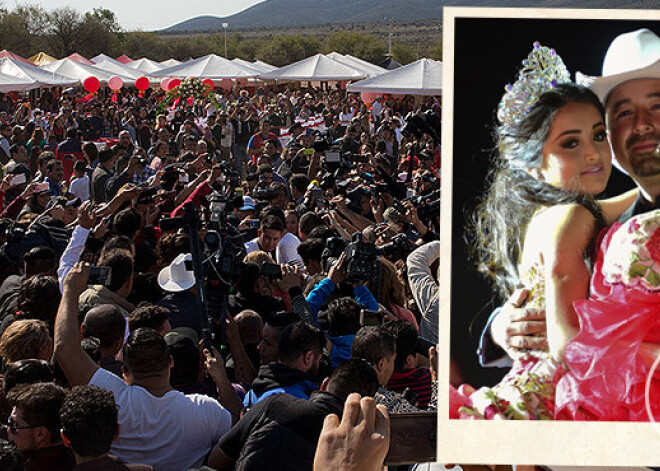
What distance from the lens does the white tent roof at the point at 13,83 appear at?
60.0 ft

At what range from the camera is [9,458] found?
276 cm

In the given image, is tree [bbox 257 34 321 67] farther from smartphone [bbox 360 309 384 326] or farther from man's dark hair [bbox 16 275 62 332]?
smartphone [bbox 360 309 384 326]

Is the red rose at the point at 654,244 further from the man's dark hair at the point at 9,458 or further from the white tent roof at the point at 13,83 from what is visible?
the white tent roof at the point at 13,83

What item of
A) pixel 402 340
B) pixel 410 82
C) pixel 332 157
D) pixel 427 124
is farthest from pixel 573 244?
pixel 410 82

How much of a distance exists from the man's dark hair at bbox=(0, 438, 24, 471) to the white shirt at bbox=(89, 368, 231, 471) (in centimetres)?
58

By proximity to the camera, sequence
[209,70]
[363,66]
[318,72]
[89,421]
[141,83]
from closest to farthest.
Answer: [89,421] → [318,72] → [209,70] → [363,66] → [141,83]

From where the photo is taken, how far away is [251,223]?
23.6 feet

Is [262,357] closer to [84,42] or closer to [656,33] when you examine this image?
[656,33]

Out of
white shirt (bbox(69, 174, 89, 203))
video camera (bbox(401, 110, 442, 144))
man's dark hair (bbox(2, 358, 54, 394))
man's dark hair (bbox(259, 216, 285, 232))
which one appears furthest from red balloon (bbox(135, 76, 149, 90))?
man's dark hair (bbox(2, 358, 54, 394))

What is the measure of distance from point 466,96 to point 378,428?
2.57 ft

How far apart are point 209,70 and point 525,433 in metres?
24.2

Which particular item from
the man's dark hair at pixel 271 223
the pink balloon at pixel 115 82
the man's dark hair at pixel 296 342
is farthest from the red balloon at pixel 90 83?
the man's dark hair at pixel 296 342

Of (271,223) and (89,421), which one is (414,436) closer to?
(89,421)

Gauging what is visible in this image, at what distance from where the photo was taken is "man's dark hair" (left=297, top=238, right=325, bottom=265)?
5820mm
